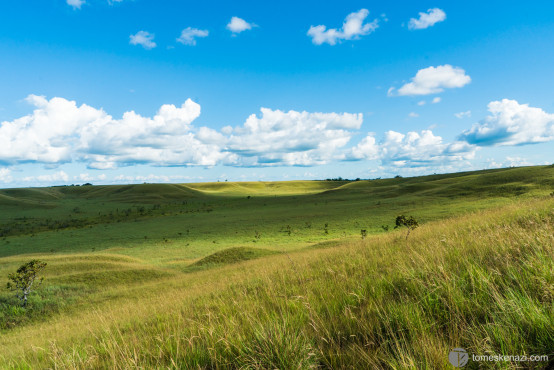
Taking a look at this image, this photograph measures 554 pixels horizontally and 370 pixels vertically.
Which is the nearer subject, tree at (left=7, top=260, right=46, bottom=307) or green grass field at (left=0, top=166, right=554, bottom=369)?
green grass field at (left=0, top=166, right=554, bottom=369)

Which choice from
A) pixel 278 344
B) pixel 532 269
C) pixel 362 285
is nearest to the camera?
pixel 278 344

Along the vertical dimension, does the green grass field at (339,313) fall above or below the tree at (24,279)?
above

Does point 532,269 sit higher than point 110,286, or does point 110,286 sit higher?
point 532,269

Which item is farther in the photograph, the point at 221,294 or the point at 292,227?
the point at 292,227

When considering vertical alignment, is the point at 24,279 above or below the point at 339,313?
below

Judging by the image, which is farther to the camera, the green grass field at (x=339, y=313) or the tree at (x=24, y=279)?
the tree at (x=24, y=279)

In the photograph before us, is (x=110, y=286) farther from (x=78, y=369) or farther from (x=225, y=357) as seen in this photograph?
(x=225, y=357)

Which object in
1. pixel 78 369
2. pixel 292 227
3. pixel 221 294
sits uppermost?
pixel 78 369

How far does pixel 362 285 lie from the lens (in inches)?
162

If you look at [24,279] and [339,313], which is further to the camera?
[24,279]

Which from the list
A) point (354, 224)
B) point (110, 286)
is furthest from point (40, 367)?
point (354, 224)

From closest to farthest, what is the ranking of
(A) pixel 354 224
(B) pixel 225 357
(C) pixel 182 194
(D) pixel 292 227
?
(B) pixel 225 357
(A) pixel 354 224
(D) pixel 292 227
(C) pixel 182 194

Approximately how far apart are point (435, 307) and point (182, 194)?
134764mm

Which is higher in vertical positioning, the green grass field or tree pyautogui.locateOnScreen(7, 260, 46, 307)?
the green grass field
